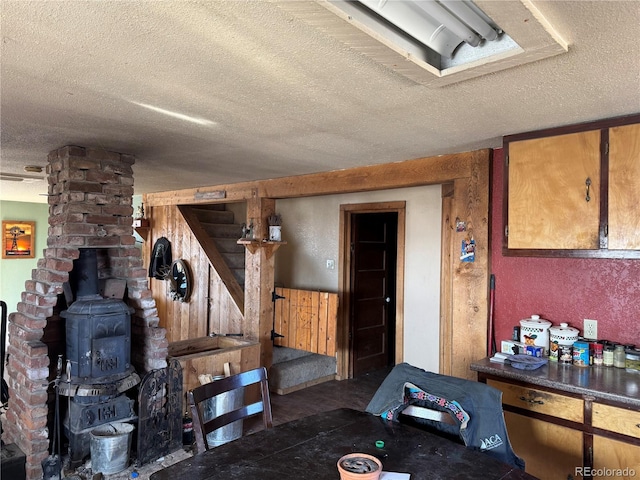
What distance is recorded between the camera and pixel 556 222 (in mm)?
2529

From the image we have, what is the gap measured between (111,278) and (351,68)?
258cm

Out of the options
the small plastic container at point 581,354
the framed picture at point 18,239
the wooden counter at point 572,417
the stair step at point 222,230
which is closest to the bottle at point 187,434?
the wooden counter at point 572,417

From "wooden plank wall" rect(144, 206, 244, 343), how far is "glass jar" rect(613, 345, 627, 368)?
145 inches

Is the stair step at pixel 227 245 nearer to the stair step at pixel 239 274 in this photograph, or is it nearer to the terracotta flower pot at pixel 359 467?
the stair step at pixel 239 274

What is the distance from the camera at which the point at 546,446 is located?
2410 mm

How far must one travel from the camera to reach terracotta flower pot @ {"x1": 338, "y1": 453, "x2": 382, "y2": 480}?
1369mm

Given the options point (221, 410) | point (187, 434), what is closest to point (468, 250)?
point (221, 410)

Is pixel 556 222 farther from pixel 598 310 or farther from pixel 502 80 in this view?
pixel 502 80

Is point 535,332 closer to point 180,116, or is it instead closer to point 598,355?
point 598,355

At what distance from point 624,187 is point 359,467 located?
77.4 inches

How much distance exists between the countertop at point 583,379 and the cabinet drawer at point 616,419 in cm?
4

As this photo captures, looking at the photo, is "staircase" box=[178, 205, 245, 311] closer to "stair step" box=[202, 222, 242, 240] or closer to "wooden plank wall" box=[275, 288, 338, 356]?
"stair step" box=[202, 222, 242, 240]

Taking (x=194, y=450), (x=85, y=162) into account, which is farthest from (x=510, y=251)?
(x=85, y=162)

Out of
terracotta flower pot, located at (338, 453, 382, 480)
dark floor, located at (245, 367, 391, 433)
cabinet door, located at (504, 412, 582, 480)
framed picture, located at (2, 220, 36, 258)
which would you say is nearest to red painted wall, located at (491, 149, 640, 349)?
cabinet door, located at (504, 412, 582, 480)
